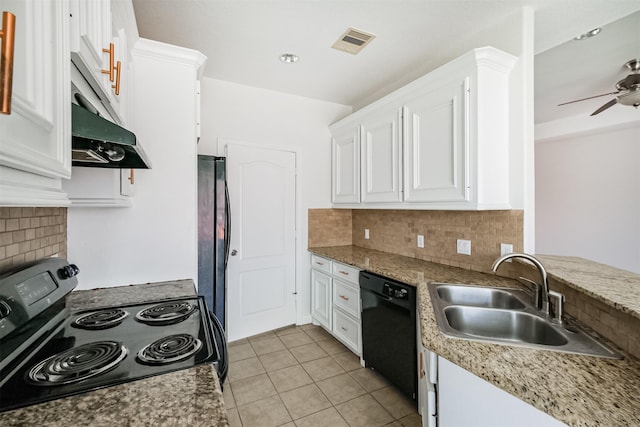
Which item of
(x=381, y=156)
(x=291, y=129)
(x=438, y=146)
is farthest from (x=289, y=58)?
(x=438, y=146)

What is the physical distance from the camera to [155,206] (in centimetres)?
184

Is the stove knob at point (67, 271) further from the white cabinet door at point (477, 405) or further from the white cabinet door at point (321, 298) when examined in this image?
the white cabinet door at point (321, 298)

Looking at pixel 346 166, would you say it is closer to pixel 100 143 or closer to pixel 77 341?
pixel 100 143

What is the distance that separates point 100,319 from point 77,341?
0.19m

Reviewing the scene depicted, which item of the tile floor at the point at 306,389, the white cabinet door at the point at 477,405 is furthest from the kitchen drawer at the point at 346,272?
the white cabinet door at the point at 477,405

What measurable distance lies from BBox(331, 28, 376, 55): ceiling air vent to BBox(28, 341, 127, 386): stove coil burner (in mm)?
2268

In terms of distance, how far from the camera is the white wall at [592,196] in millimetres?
3938

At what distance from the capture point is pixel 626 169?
13.0 feet

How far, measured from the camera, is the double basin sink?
3.60ft

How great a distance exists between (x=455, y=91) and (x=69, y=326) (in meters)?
2.41

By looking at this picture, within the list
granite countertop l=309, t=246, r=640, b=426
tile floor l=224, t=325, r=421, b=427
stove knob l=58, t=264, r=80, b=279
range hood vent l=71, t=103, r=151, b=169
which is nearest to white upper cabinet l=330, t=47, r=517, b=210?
granite countertop l=309, t=246, r=640, b=426

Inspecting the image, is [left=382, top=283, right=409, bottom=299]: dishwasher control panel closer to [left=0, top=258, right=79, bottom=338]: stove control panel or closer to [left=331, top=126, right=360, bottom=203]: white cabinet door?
[left=331, top=126, right=360, bottom=203]: white cabinet door

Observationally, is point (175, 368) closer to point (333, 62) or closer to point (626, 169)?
point (333, 62)

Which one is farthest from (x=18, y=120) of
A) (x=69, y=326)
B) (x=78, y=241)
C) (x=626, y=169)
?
(x=626, y=169)
